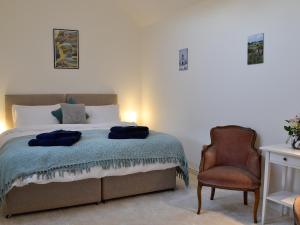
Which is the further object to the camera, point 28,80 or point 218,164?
point 28,80

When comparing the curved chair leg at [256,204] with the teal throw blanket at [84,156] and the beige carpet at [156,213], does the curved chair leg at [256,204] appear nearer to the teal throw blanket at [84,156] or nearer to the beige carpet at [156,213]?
the beige carpet at [156,213]

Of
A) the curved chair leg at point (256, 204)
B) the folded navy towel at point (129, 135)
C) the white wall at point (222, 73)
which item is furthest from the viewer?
the folded navy towel at point (129, 135)

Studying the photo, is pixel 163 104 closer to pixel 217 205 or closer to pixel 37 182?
pixel 217 205

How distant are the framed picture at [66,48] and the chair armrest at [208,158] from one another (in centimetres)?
302

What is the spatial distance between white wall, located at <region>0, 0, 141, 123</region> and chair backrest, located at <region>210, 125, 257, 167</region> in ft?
8.85

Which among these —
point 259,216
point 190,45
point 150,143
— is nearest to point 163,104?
point 190,45

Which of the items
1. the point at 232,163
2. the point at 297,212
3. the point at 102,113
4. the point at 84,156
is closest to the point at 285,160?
the point at 297,212

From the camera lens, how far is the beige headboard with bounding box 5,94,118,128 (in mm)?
4811

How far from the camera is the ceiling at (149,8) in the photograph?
4.57 metres

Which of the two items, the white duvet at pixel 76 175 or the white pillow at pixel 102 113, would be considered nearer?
the white duvet at pixel 76 175

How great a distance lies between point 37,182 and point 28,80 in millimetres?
2544

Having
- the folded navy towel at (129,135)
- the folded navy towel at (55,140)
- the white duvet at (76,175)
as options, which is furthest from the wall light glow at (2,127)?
the folded navy towel at (129,135)

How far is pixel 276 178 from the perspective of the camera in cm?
315

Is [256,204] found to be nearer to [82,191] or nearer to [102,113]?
[82,191]
